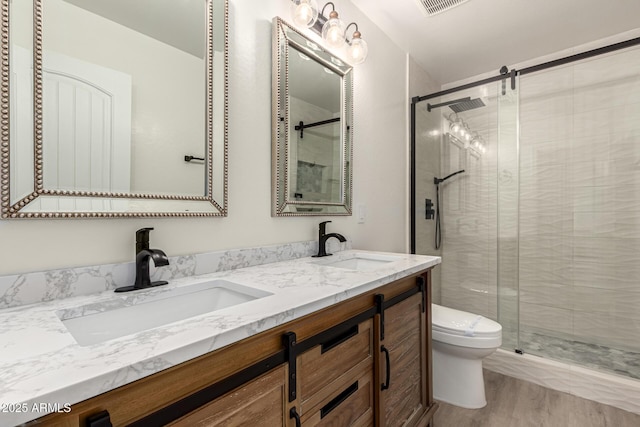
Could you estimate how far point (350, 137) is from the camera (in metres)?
1.90

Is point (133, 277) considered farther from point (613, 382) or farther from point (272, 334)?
point (613, 382)

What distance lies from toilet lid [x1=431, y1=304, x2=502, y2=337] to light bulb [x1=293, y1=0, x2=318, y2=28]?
68.7 inches

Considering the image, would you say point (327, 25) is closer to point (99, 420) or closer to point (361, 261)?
point (361, 261)

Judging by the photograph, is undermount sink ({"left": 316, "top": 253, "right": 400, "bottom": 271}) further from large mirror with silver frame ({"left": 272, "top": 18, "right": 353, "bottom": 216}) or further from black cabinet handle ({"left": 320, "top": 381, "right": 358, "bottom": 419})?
black cabinet handle ({"left": 320, "top": 381, "right": 358, "bottom": 419})

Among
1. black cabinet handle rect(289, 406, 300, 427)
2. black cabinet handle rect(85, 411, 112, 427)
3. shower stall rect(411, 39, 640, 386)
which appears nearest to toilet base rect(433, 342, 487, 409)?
shower stall rect(411, 39, 640, 386)

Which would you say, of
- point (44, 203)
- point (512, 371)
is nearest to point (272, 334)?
point (44, 203)

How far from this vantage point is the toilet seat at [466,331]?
1.74 m

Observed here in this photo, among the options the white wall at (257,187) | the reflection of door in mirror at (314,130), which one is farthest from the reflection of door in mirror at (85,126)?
the reflection of door in mirror at (314,130)

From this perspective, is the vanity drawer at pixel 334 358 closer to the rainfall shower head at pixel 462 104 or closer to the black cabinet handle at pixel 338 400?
the black cabinet handle at pixel 338 400

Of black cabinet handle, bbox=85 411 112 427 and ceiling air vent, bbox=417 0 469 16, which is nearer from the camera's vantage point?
black cabinet handle, bbox=85 411 112 427

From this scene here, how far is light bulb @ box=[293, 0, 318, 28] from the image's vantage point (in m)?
1.45

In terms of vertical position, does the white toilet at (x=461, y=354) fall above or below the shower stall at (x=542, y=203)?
below

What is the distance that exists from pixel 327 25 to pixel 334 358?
5.09ft

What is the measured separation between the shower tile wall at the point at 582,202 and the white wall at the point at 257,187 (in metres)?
1.12
